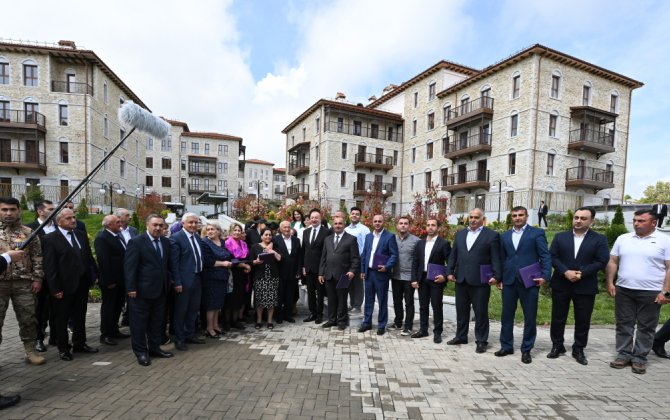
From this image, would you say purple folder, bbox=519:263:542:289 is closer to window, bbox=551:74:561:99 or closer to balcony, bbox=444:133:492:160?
balcony, bbox=444:133:492:160

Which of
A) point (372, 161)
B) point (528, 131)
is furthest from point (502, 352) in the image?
point (372, 161)

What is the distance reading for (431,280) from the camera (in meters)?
5.77

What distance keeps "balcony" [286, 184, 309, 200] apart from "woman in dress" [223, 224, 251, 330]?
1332 inches

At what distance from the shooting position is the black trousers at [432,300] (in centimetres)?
573

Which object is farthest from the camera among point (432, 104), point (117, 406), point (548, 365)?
point (432, 104)

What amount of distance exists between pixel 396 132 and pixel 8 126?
116ft

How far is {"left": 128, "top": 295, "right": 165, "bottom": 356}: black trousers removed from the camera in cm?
469

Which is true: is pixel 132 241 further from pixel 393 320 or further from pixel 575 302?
pixel 575 302

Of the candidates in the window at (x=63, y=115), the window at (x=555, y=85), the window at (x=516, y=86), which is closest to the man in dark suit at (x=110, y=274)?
the window at (x=516, y=86)

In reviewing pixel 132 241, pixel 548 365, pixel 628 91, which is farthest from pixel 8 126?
pixel 628 91

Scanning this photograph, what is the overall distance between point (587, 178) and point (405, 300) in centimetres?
2878

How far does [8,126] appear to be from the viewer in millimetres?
27922

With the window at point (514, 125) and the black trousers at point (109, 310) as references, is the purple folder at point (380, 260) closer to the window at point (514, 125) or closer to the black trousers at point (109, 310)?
the black trousers at point (109, 310)

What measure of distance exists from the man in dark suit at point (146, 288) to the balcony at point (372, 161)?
32.8 metres
